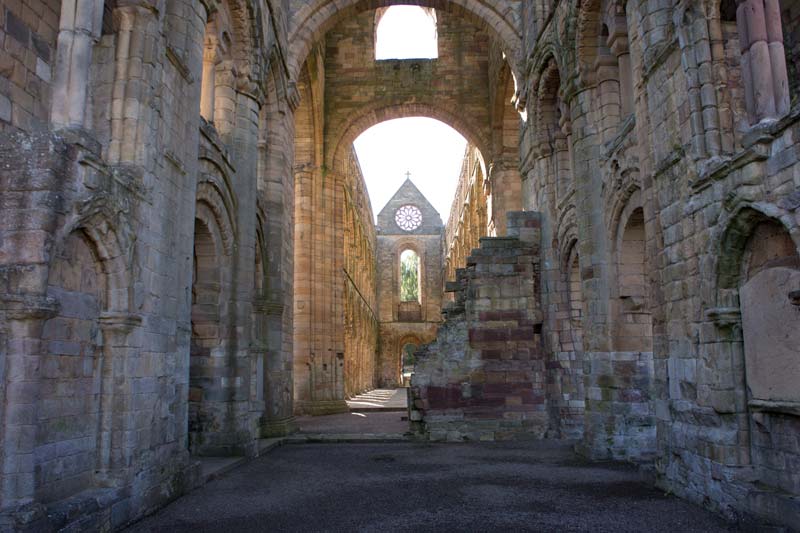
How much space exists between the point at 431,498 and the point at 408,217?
43824 mm

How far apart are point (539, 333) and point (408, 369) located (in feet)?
130

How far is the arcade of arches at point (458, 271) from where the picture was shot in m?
5.36

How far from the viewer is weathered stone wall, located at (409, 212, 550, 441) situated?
1278 cm

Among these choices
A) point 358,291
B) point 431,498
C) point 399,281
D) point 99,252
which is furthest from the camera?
point 399,281

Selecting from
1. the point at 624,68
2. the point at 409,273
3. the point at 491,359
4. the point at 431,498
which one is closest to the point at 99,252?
the point at 431,498

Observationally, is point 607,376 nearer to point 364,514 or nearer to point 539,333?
point 539,333

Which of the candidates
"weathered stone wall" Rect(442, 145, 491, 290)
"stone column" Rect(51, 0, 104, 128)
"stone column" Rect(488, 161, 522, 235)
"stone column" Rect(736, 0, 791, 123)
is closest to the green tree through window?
"weathered stone wall" Rect(442, 145, 491, 290)

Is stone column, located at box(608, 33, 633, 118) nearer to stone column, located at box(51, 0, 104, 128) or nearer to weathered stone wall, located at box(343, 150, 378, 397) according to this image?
stone column, located at box(51, 0, 104, 128)

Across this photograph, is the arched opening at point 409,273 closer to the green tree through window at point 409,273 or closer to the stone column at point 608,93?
the green tree through window at point 409,273

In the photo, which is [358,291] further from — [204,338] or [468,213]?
[204,338]

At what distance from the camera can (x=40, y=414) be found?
17.0 ft

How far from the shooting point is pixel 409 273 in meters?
49.6

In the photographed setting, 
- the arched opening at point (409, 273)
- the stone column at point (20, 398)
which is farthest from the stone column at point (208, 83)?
the arched opening at point (409, 273)

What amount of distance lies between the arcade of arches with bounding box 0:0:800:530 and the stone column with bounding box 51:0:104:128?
0.7 inches
